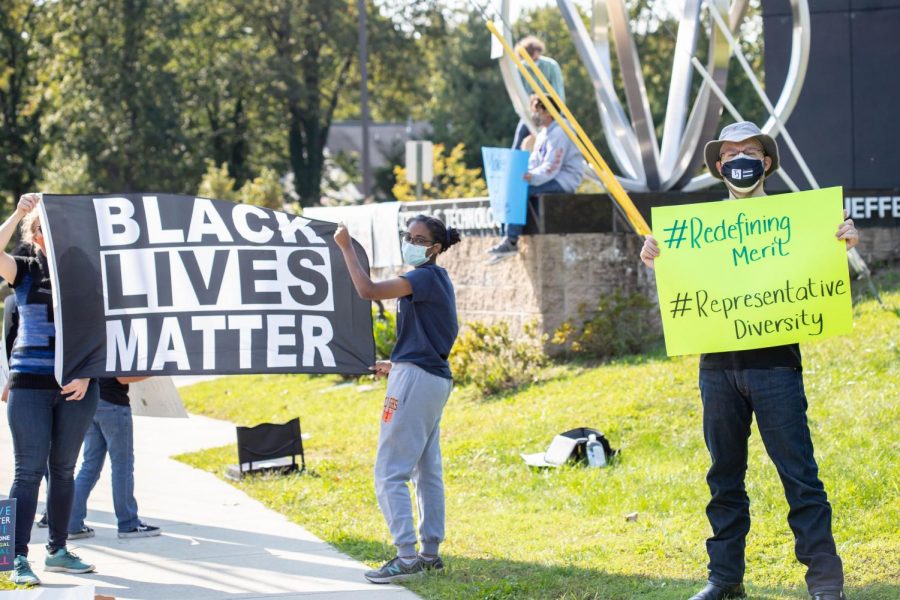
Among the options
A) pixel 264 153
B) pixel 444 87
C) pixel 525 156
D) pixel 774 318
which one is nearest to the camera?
pixel 774 318

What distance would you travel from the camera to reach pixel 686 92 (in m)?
14.0

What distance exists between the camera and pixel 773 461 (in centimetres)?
535

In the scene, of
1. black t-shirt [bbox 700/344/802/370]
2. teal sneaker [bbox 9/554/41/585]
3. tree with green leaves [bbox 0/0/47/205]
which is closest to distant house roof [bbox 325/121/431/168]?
tree with green leaves [bbox 0/0/47/205]

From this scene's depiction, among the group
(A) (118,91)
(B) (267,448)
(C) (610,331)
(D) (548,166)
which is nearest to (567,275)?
(C) (610,331)

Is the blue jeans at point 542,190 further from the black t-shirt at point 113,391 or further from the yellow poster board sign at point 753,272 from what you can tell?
the yellow poster board sign at point 753,272

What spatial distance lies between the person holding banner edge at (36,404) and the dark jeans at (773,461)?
10.7ft

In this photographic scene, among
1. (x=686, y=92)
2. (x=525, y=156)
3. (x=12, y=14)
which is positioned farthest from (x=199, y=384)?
(x=12, y=14)

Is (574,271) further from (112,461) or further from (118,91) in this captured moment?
(118,91)

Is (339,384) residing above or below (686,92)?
below

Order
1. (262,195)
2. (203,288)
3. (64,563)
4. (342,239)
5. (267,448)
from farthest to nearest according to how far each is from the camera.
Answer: (262,195) < (267,448) < (203,288) < (64,563) < (342,239)

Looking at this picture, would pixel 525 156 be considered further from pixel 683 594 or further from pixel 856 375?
pixel 683 594

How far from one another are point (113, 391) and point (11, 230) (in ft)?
5.23

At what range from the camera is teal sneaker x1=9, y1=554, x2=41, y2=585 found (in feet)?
20.6

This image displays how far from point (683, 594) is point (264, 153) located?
4660cm
